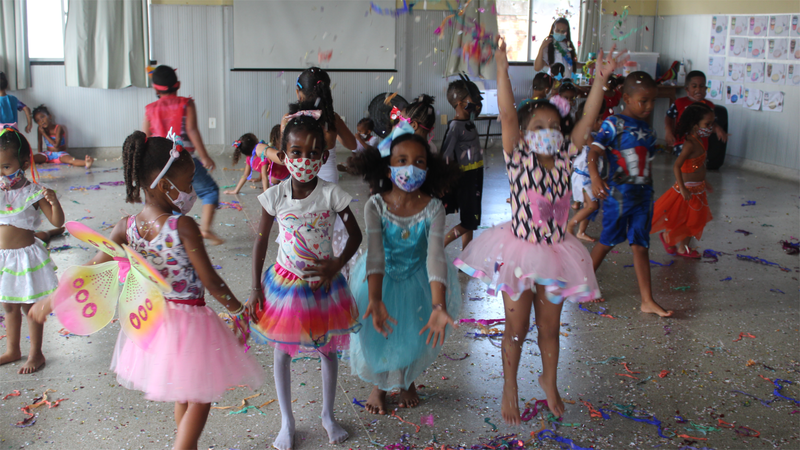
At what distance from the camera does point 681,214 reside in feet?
14.0

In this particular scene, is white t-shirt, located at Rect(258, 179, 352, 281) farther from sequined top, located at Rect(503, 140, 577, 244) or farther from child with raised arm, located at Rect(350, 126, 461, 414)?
sequined top, located at Rect(503, 140, 577, 244)

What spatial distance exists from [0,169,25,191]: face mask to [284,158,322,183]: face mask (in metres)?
1.28

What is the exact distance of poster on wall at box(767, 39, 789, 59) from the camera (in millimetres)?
7308

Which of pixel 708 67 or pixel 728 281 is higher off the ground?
pixel 708 67

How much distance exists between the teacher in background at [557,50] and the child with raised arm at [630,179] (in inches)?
154

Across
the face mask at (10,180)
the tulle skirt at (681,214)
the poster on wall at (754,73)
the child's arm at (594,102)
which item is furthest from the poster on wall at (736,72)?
the face mask at (10,180)

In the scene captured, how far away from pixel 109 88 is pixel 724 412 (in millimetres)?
7743

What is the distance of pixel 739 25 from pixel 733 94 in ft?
2.71

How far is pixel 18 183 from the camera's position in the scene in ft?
8.64

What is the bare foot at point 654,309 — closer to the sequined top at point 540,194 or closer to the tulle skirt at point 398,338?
the sequined top at point 540,194

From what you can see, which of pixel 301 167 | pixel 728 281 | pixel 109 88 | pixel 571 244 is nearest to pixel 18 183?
pixel 301 167

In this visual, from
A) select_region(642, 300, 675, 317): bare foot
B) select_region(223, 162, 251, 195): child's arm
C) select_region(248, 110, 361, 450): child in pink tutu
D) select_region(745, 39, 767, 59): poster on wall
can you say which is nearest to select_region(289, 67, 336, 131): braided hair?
select_region(248, 110, 361, 450): child in pink tutu

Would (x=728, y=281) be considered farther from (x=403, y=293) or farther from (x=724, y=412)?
(x=403, y=293)

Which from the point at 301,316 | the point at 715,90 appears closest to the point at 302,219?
the point at 301,316
